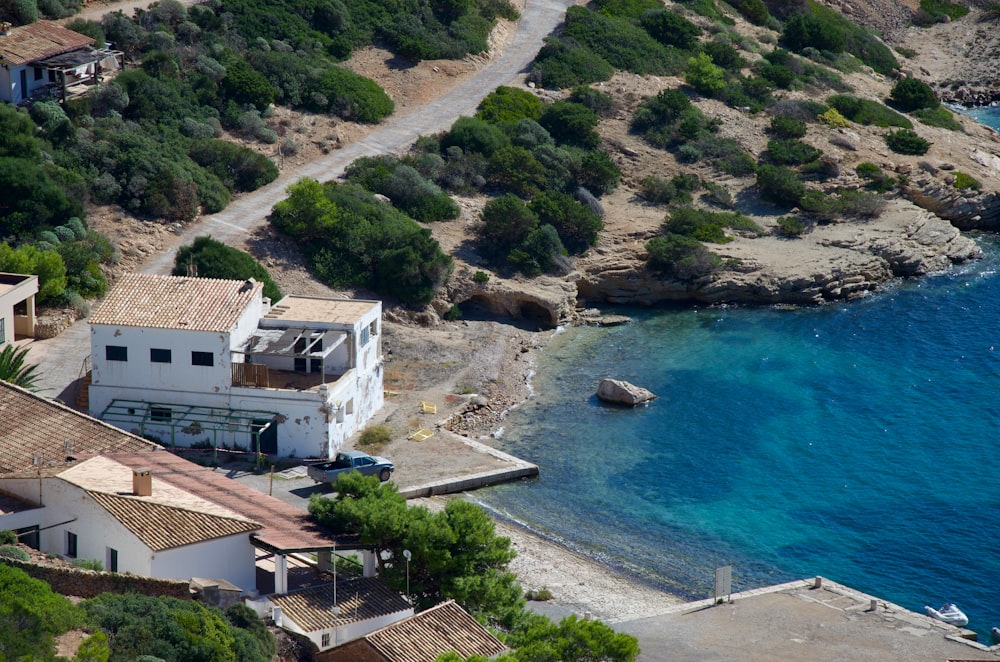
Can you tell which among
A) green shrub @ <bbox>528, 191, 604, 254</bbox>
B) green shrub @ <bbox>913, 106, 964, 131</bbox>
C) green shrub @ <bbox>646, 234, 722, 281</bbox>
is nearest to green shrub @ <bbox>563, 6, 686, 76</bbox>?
green shrub @ <bbox>913, 106, 964, 131</bbox>

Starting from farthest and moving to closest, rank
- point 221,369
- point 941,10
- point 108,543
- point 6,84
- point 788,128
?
1. point 941,10
2. point 788,128
3. point 6,84
4. point 221,369
5. point 108,543

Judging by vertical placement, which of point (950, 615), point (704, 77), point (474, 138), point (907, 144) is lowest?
point (950, 615)

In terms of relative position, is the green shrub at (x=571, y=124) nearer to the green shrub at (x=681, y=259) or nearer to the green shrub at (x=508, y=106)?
the green shrub at (x=508, y=106)

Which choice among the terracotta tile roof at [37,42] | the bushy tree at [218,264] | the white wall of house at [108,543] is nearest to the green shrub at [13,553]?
the white wall of house at [108,543]

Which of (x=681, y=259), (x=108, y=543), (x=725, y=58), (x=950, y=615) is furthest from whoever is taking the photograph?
(x=725, y=58)

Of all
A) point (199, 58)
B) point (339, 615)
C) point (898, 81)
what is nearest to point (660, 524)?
point (339, 615)

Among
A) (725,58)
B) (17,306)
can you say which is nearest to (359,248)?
(17,306)

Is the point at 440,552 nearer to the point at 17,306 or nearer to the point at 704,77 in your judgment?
the point at 17,306
